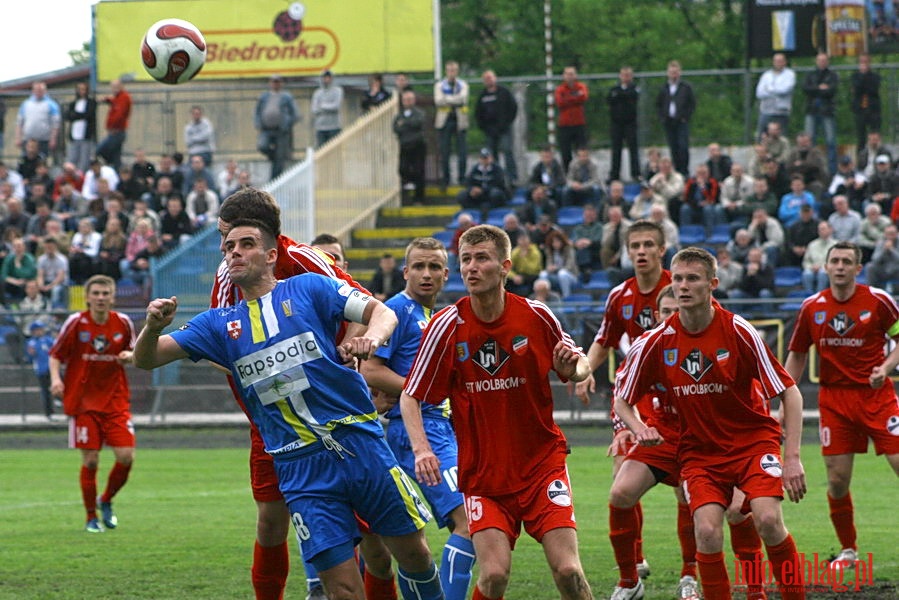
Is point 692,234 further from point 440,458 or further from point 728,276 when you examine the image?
point 440,458

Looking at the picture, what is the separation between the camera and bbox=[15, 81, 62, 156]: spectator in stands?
97.5 feet

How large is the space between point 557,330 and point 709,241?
16774mm

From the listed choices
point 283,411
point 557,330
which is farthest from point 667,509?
point 283,411

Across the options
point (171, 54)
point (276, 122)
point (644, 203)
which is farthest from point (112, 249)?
point (171, 54)

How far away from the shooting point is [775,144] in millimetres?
25141

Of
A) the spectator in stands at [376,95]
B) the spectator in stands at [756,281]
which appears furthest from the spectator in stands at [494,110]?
the spectator in stands at [756,281]

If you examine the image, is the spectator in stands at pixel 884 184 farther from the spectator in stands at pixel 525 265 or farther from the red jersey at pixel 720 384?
the red jersey at pixel 720 384

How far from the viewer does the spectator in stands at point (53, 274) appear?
979 inches

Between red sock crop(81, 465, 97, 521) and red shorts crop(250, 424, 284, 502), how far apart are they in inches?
207

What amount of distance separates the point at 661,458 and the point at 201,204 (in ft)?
62.3

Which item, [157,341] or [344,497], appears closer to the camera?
[157,341]

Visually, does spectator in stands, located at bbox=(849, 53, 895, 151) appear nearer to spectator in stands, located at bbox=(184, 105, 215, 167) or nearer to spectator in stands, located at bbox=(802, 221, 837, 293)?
spectator in stands, located at bbox=(802, 221, 837, 293)

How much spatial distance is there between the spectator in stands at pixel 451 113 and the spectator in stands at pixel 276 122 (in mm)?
2857

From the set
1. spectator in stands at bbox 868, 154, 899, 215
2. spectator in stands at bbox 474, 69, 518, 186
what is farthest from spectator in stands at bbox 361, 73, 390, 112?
spectator in stands at bbox 868, 154, 899, 215
